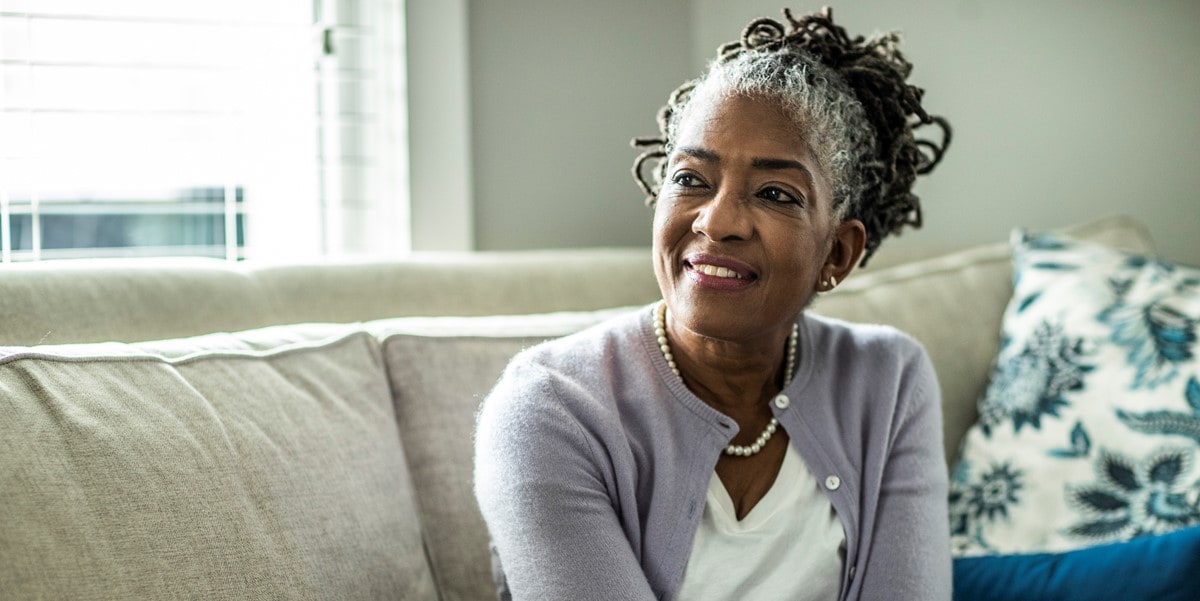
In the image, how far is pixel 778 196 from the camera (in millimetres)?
1292

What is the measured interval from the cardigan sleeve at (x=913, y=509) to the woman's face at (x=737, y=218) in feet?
0.81

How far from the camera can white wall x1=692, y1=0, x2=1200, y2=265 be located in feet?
6.94

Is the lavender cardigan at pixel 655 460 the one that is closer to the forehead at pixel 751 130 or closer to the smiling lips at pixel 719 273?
the smiling lips at pixel 719 273

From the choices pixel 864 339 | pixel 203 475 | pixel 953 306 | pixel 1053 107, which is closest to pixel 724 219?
pixel 864 339

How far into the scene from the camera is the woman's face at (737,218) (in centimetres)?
127

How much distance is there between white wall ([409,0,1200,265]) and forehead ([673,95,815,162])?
2.59 feet

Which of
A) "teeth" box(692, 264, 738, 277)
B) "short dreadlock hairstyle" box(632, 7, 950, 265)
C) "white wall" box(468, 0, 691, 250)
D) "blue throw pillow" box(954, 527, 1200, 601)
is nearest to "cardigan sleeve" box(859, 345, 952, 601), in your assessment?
"blue throw pillow" box(954, 527, 1200, 601)

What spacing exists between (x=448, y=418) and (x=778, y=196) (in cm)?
53

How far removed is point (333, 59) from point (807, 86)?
3.50 ft

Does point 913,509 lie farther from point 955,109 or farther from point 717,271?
point 955,109

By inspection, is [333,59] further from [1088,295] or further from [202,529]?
[1088,295]

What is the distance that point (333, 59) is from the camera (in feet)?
6.78

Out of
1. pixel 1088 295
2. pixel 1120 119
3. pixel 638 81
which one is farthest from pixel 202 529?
pixel 1120 119

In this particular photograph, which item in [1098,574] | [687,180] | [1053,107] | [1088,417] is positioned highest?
[1053,107]
